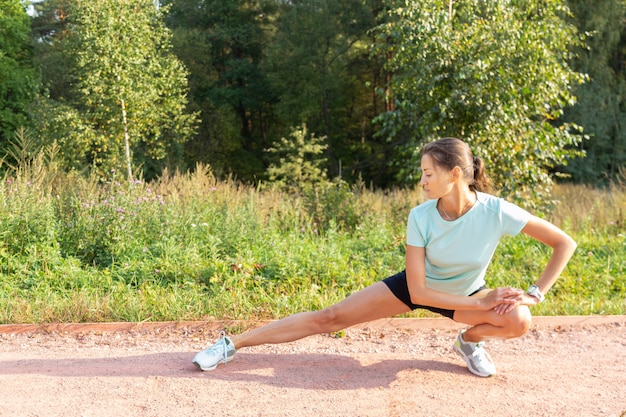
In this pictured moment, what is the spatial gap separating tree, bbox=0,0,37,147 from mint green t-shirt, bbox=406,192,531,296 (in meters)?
27.8

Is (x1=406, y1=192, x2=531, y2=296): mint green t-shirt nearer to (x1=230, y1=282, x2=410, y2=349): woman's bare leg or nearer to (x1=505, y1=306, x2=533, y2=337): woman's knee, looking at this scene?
(x1=505, y1=306, x2=533, y2=337): woman's knee

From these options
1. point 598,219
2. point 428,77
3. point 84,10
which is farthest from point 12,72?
point 598,219

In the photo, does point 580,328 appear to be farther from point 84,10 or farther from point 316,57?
point 316,57

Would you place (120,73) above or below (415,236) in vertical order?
above

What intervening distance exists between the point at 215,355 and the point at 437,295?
60.9 inches

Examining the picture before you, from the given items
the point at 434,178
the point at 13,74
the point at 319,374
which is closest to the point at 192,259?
the point at 319,374

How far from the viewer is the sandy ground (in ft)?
12.9

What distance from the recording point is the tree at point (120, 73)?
65.3ft

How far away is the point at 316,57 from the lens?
31.8 m

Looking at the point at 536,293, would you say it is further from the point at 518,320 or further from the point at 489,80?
the point at 489,80

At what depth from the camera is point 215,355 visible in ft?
14.9

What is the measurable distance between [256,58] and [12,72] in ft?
40.8

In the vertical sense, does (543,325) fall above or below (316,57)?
below

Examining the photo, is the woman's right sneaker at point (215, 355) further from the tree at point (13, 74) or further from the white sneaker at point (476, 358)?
the tree at point (13, 74)
